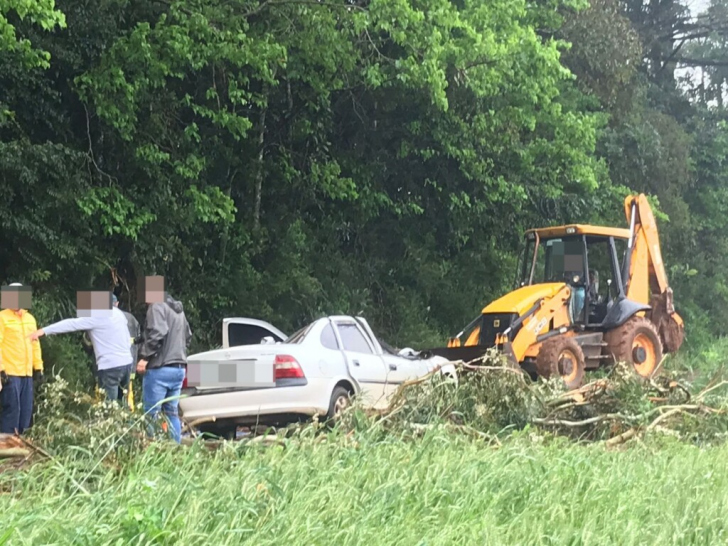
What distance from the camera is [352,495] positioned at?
487 cm

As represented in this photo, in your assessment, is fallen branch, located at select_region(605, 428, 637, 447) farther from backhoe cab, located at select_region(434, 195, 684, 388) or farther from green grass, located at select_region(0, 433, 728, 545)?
backhoe cab, located at select_region(434, 195, 684, 388)

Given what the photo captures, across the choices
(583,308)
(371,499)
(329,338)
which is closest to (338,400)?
(329,338)

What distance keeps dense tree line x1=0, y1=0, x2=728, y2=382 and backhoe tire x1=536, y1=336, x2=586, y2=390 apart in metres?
4.50

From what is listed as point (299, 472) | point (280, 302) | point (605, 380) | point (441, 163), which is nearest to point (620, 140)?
point (441, 163)

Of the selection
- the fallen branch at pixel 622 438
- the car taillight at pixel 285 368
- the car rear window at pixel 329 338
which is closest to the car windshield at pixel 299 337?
the car rear window at pixel 329 338

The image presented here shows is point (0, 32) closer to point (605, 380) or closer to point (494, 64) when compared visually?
point (605, 380)

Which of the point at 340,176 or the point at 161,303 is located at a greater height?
the point at 340,176

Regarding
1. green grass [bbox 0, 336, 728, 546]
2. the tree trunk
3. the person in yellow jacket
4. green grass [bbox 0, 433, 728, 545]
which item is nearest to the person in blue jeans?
green grass [bbox 0, 336, 728, 546]

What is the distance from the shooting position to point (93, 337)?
8078mm

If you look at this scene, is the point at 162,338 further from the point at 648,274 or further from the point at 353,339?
the point at 648,274

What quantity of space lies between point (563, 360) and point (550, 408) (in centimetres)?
446

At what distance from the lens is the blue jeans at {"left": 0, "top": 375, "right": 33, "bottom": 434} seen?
25.6 ft

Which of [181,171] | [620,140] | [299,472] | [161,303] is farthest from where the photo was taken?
[620,140]

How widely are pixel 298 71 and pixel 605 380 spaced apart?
8.31m
